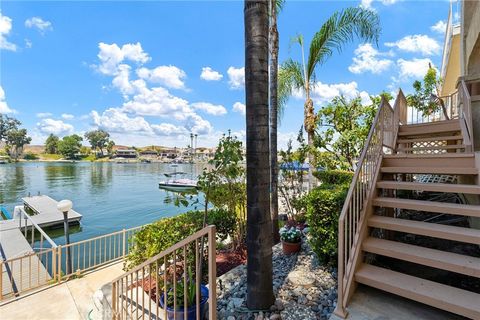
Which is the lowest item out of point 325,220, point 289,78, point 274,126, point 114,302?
point 114,302

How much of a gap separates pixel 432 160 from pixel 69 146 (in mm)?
82591

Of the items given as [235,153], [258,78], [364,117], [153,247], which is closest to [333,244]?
[235,153]

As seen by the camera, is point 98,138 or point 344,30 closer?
point 344,30

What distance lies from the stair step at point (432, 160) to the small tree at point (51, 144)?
85.9 m

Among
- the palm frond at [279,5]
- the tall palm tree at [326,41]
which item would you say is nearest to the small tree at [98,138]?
the tall palm tree at [326,41]

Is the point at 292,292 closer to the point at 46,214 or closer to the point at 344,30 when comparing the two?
the point at 344,30

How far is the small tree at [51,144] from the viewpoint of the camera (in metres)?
66.6

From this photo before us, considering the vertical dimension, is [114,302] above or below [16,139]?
below

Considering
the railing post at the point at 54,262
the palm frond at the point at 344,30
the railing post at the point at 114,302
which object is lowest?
the railing post at the point at 54,262

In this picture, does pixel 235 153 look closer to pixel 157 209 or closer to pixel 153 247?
pixel 153 247

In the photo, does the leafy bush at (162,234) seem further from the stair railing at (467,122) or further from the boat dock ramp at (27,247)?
the stair railing at (467,122)

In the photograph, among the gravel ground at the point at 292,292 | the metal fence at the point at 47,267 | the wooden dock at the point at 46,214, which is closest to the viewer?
the gravel ground at the point at 292,292

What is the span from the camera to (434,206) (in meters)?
2.61

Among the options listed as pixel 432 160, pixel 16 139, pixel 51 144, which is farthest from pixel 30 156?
pixel 432 160
